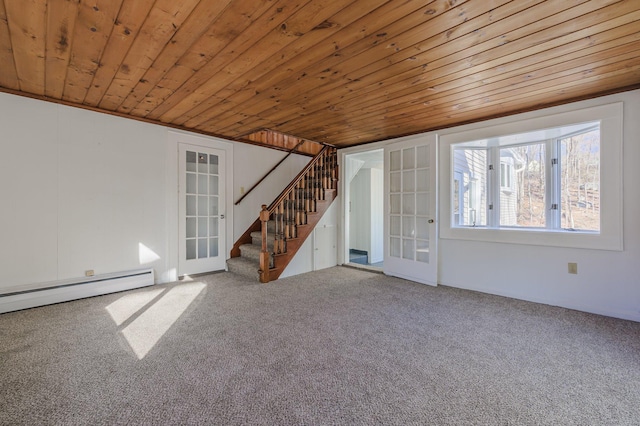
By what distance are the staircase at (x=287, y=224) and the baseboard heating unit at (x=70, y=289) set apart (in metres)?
1.32

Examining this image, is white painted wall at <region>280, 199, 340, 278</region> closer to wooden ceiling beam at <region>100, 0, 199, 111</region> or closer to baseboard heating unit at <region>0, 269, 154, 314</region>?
baseboard heating unit at <region>0, 269, 154, 314</region>

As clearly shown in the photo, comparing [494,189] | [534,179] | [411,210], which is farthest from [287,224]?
[534,179]

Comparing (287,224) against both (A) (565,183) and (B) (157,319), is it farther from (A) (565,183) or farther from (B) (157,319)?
(A) (565,183)

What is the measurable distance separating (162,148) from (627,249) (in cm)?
560

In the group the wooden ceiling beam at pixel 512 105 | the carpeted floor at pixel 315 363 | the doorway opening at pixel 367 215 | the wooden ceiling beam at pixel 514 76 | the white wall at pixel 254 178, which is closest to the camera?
the carpeted floor at pixel 315 363

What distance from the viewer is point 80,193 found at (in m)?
3.23

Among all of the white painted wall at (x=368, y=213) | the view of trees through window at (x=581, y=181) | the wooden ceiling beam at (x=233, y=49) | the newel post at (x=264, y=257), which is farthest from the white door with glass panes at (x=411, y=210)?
the wooden ceiling beam at (x=233, y=49)

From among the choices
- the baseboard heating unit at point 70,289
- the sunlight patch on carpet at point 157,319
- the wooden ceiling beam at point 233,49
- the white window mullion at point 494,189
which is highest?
the wooden ceiling beam at point 233,49

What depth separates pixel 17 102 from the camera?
2.86 meters

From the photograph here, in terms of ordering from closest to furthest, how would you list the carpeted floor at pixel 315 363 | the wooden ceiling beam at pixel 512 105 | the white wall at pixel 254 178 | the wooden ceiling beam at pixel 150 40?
1. the carpeted floor at pixel 315 363
2. the wooden ceiling beam at pixel 150 40
3. the wooden ceiling beam at pixel 512 105
4. the white wall at pixel 254 178

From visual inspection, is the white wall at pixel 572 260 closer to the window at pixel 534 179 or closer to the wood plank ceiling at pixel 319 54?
the window at pixel 534 179

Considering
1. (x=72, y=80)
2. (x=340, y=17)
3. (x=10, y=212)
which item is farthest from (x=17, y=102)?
(x=340, y=17)

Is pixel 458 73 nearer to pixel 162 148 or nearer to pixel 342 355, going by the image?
pixel 342 355

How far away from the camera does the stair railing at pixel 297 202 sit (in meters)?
4.02
